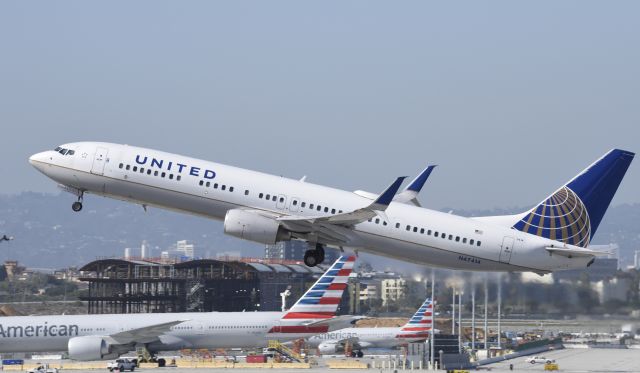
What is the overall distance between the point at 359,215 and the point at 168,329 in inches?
1336

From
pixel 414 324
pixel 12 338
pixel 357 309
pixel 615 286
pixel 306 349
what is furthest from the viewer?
pixel 357 309

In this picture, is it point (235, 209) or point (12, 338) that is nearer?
point (235, 209)

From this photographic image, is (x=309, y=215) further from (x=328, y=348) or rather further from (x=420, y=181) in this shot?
(x=328, y=348)

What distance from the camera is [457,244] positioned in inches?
2879

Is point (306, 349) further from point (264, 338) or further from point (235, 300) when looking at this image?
point (235, 300)

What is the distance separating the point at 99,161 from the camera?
7431cm

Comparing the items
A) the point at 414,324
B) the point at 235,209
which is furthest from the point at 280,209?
the point at 414,324

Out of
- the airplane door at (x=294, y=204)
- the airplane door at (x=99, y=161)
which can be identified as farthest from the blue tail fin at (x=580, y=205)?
the airplane door at (x=99, y=161)

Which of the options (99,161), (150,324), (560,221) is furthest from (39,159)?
(560,221)

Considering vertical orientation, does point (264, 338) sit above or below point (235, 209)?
below

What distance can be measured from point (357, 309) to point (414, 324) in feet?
83.3

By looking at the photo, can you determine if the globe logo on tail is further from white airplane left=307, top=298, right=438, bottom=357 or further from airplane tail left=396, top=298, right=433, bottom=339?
white airplane left=307, top=298, right=438, bottom=357

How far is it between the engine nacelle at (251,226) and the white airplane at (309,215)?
0.18 feet

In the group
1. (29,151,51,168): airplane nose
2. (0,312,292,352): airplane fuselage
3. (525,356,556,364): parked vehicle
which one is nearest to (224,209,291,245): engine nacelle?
(29,151,51,168): airplane nose
